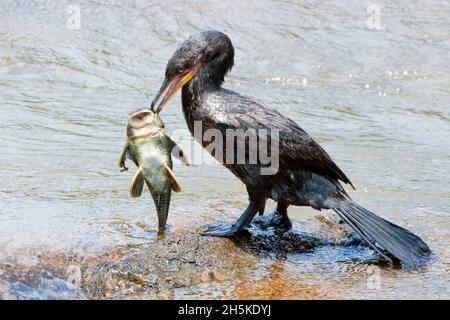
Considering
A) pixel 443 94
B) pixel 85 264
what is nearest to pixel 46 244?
pixel 85 264

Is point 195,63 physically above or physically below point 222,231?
above

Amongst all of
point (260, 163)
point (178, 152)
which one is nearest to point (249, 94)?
point (260, 163)

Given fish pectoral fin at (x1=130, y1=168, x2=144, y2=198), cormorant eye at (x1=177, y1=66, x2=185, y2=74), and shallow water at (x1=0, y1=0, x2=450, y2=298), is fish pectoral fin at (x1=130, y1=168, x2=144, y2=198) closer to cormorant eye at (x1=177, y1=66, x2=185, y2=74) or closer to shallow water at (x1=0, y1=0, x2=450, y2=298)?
shallow water at (x1=0, y1=0, x2=450, y2=298)

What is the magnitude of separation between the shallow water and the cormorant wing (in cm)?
54

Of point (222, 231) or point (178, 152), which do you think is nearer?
point (178, 152)

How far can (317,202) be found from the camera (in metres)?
4.80

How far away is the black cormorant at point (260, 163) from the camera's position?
183 inches

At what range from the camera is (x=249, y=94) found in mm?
9086

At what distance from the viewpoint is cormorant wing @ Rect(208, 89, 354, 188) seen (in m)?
4.63

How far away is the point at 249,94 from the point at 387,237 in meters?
4.61

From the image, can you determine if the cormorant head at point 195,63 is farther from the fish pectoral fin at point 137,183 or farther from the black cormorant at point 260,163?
the fish pectoral fin at point 137,183

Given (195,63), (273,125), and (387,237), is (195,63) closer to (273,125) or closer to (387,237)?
(273,125)

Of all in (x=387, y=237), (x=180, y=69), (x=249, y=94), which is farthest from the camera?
(x=249, y=94)
